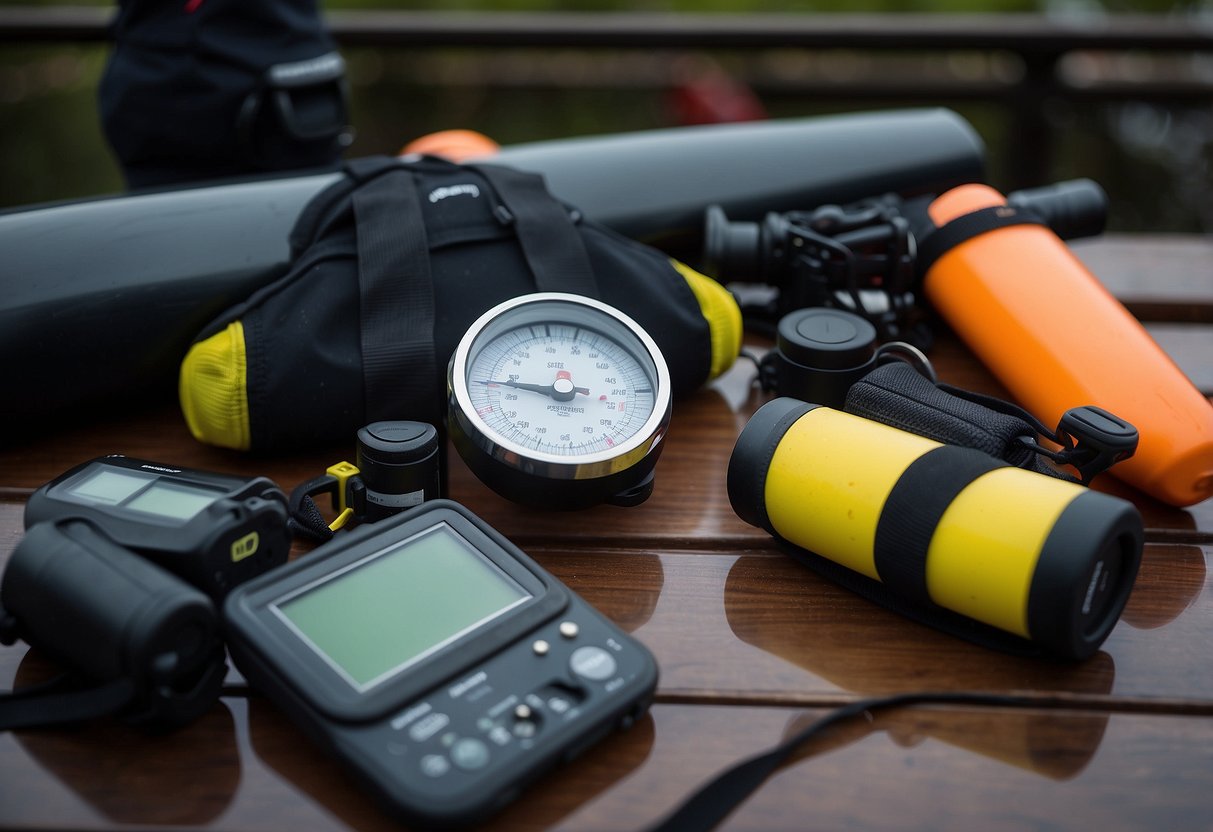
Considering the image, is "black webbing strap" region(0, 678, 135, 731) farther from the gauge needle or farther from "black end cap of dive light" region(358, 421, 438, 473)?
the gauge needle

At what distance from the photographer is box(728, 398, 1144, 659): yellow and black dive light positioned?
1.03m

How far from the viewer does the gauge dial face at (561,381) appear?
1.27 meters

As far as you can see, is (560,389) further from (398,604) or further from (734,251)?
(734,251)

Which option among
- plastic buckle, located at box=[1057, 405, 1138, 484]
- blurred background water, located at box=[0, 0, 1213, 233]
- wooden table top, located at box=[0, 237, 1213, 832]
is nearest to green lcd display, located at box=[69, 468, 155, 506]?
wooden table top, located at box=[0, 237, 1213, 832]

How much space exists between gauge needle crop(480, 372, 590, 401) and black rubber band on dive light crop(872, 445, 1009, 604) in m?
0.40

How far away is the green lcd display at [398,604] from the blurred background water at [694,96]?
2774 mm

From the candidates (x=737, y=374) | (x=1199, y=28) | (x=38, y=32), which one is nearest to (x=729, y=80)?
(x=1199, y=28)

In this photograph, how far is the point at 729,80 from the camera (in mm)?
4281

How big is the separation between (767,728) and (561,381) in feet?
1.59

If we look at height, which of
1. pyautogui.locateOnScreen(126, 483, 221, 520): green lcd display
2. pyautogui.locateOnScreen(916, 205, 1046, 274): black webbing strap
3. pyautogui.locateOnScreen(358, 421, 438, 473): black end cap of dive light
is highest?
pyautogui.locateOnScreen(916, 205, 1046, 274): black webbing strap

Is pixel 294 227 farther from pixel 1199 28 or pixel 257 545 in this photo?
pixel 1199 28

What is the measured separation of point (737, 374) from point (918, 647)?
0.67 meters

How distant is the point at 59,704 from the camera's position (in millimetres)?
981

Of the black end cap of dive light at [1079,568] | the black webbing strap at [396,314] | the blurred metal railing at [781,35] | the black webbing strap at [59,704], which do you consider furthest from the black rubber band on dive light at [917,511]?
the blurred metal railing at [781,35]
